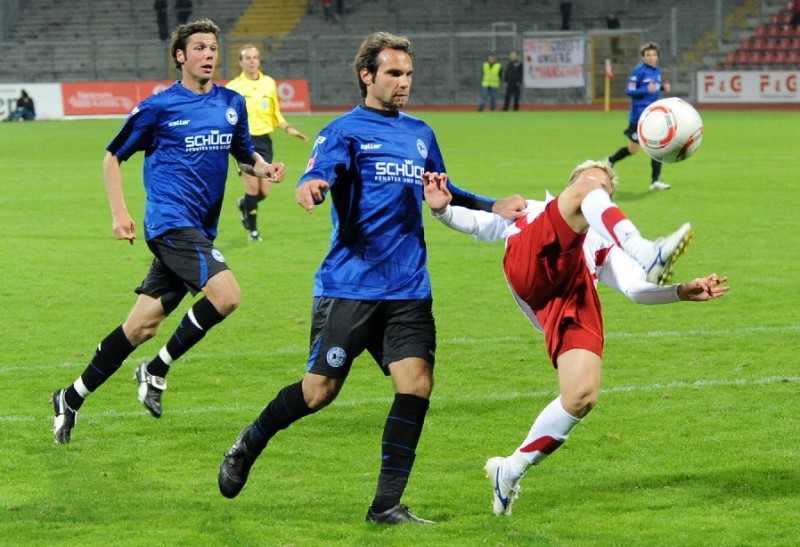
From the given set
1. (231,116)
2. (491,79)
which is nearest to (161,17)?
(491,79)

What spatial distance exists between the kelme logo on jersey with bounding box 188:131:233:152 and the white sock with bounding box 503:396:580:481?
115 inches

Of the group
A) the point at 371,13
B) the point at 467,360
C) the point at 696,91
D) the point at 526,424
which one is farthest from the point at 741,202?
the point at 371,13

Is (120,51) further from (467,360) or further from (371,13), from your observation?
(467,360)

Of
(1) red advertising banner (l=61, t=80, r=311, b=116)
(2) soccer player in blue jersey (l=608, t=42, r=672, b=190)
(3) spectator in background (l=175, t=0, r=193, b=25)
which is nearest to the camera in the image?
(2) soccer player in blue jersey (l=608, t=42, r=672, b=190)

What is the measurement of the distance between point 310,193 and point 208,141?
2.49 metres

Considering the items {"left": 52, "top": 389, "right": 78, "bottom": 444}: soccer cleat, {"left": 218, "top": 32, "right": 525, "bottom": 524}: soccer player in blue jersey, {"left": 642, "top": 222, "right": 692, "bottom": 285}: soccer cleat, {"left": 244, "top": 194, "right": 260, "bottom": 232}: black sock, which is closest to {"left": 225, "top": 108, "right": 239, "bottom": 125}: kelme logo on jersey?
{"left": 52, "top": 389, "right": 78, "bottom": 444}: soccer cleat

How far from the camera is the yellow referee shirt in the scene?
15.5m

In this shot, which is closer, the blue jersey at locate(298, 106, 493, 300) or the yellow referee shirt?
the blue jersey at locate(298, 106, 493, 300)

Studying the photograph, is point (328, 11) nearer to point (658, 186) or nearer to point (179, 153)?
point (658, 186)

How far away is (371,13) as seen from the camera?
48.4 m

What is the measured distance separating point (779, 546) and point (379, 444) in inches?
94.0

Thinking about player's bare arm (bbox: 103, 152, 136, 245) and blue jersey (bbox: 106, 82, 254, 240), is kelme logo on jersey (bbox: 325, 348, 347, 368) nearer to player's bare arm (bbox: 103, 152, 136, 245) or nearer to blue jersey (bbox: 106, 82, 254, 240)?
player's bare arm (bbox: 103, 152, 136, 245)

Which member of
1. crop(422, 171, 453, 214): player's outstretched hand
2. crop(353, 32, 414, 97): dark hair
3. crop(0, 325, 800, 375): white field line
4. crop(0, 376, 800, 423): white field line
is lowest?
crop(0, 325, 800, 375): white field line

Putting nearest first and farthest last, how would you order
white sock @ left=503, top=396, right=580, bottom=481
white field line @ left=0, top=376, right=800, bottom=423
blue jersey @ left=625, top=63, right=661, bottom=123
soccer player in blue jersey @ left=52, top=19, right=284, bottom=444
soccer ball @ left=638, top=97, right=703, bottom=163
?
white sock @ left=503, top=396, right=580, bottom=481, soccer ball @ left=638, top=97, right=703, bottom=163, soccer player in blue jersey @ left=52, top=19, right=284, bottom=444, white field line @ left=0, top=376, right=800, bottom=423, blue jersey @ left=625, top=63, right=661, bottom=123
